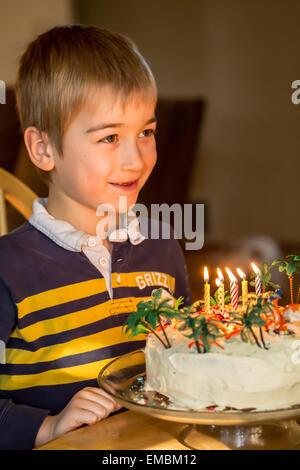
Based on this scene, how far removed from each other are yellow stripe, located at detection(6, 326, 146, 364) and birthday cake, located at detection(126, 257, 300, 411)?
1.03 ft

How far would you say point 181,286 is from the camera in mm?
1461

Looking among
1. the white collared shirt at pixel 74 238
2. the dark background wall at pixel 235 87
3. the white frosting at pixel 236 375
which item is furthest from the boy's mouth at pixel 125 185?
the dark background wall at pixel 235 87

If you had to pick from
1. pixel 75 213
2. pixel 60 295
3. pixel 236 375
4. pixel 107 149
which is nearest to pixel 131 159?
pixel 107 149

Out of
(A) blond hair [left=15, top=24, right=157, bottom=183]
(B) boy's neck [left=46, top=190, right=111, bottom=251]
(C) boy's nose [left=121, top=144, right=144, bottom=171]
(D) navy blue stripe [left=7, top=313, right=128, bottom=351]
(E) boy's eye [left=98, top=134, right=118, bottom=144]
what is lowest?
(D) navy blue stripe [left=7, top=313, right=128, bottom=351]

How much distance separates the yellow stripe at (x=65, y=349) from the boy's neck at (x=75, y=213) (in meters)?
0.22

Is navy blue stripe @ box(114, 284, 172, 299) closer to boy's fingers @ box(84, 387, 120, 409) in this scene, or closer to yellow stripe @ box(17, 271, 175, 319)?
yellow stripe @ box(17, 271, 175, 319)

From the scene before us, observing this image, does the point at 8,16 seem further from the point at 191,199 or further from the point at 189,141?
the point at 191,199

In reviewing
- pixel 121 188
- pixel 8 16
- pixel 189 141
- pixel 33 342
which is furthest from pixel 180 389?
pixel 8 16

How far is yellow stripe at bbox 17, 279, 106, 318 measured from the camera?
1151 mm

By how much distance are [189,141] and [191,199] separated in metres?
1.45

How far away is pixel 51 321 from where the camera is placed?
1175 millimetres

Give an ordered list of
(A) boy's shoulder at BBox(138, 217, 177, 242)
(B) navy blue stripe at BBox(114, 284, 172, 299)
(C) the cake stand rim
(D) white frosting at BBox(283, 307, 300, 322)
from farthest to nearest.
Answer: (A) boy's shoulder at BBox(138, 217, 177, 242), (B) navy blue stripe at BBox(114, 284, 172, 299), (D) white frosting at BBox(283, 307, 300, 322), (C) the cake stand rim

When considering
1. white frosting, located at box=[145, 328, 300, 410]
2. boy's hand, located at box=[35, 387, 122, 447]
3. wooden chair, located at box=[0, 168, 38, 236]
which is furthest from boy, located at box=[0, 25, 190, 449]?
white frosting, located at box=[145, 328, 300, 410]

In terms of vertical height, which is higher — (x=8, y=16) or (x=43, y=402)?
(x=8, y=16)
